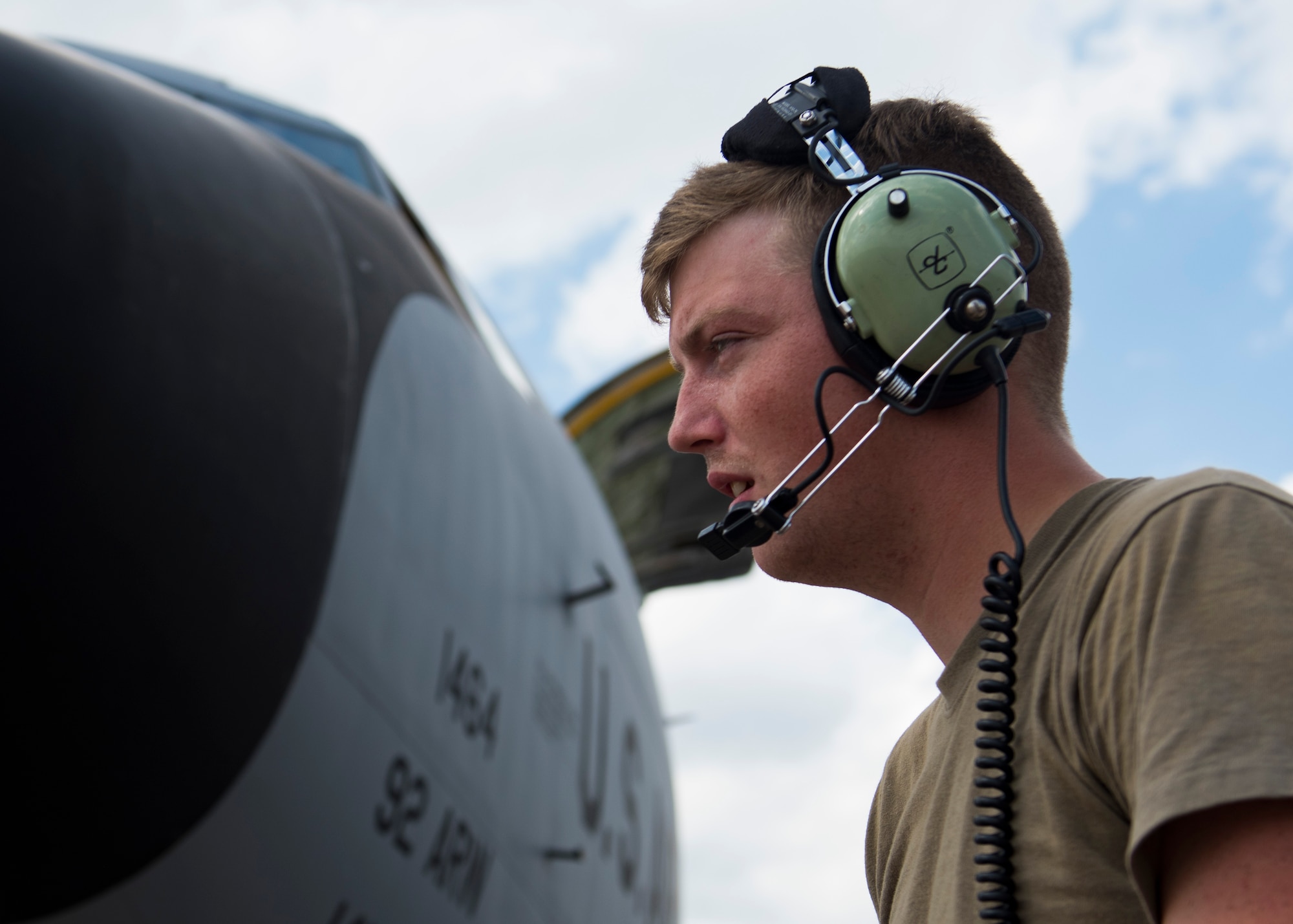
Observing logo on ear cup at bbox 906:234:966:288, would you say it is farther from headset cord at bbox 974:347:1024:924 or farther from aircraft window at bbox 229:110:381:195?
aircraft window at bbox 229:110:381:195

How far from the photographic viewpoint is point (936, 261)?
1518 millimetres

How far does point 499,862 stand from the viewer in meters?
3.23

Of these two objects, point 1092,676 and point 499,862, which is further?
point 499,862

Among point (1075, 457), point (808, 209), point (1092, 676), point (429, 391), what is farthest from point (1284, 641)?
point (429, 391)

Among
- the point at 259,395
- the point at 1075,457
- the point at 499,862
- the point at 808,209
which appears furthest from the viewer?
the point at 499,862

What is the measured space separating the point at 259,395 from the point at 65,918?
3.29ft

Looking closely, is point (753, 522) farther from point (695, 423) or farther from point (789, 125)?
point (789, 125)

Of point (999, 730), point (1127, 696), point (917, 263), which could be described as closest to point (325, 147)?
point (917, 263)

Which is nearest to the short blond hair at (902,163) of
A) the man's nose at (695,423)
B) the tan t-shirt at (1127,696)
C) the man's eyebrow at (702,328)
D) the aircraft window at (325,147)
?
the man's eyebrow at (702,328)

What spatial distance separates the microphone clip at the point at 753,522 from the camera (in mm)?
1498

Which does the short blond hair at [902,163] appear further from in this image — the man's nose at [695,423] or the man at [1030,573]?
the man's nose at [695,423]

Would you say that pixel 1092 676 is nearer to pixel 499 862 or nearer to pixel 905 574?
pixel 905 574

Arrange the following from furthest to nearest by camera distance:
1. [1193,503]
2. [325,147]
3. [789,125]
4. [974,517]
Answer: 1. [325,147]
2. [789,125]
3. [974,517]
4. [1193,503]

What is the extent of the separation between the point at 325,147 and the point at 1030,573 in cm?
454
